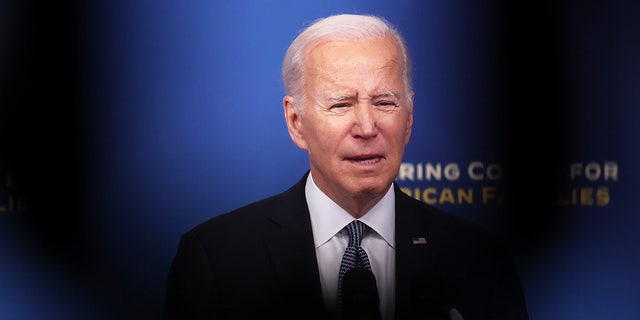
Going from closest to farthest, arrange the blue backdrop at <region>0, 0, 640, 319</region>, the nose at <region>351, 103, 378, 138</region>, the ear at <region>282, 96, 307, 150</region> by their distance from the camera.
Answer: the nose at <region>351, 103, 378, 138</region>
the ear at <region>282, 96, 307, 150</region>
the blue backdrop at <region>0, 0, 640, 319</region>

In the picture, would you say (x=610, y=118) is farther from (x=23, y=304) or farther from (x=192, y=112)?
(x=23, y=304)

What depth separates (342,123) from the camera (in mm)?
2592

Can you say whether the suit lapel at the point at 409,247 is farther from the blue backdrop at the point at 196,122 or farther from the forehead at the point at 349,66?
the forehead at the point at 349,66

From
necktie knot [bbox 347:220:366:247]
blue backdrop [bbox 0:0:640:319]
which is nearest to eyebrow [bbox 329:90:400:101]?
blue backdrop [bbox 0:0:640:319]

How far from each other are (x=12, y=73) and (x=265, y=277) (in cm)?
115

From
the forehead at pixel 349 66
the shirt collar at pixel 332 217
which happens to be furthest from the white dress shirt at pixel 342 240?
the forehead at pixel 349 66

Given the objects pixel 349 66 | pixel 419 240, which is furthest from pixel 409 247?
pixel 349 66

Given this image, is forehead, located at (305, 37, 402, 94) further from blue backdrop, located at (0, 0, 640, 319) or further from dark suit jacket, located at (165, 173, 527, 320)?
dark suit jacket, located at (165, 173, 527, 320)

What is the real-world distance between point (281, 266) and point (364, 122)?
566 millimetres

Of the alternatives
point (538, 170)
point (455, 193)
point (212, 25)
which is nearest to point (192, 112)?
point (212, 25)

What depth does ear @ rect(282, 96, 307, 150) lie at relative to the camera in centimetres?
271

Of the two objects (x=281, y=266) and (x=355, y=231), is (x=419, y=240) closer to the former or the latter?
(x=355, y=231)

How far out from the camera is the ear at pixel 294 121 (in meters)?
2.71

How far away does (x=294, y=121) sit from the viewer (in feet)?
8.95
